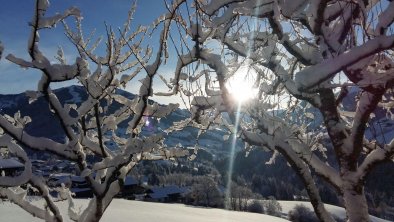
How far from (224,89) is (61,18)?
163cm

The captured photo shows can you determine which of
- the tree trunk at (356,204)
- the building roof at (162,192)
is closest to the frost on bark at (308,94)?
the tree trunk at (356,204)

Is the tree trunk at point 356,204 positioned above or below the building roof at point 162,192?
below

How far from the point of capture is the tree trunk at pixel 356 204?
3.35m

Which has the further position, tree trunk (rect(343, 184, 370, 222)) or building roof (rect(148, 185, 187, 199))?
building roof (rect(148, 185, 187, 199))

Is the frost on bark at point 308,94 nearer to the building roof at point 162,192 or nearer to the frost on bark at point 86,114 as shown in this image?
the frost on bark at point 86,114

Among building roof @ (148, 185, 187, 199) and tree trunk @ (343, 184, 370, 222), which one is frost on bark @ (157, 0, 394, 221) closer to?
tree trunk @ (343, 184, 370, 222)

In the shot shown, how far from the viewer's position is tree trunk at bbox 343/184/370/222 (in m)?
3.35

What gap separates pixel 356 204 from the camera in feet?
11.1

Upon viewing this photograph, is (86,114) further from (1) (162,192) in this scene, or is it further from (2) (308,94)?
(1) (162,192)

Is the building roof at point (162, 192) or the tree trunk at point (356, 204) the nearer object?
the tree trunk at point (356, 204)

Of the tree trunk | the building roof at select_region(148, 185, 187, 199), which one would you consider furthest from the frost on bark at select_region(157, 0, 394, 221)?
the building roof at select_region(148, 185, 187, 199)

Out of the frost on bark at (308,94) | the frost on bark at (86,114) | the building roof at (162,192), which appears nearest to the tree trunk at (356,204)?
the frost on bark at (308,94)

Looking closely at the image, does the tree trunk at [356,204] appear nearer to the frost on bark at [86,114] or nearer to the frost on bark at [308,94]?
the frost on bark at [308,94]

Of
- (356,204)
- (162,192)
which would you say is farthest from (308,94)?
(162,192)
